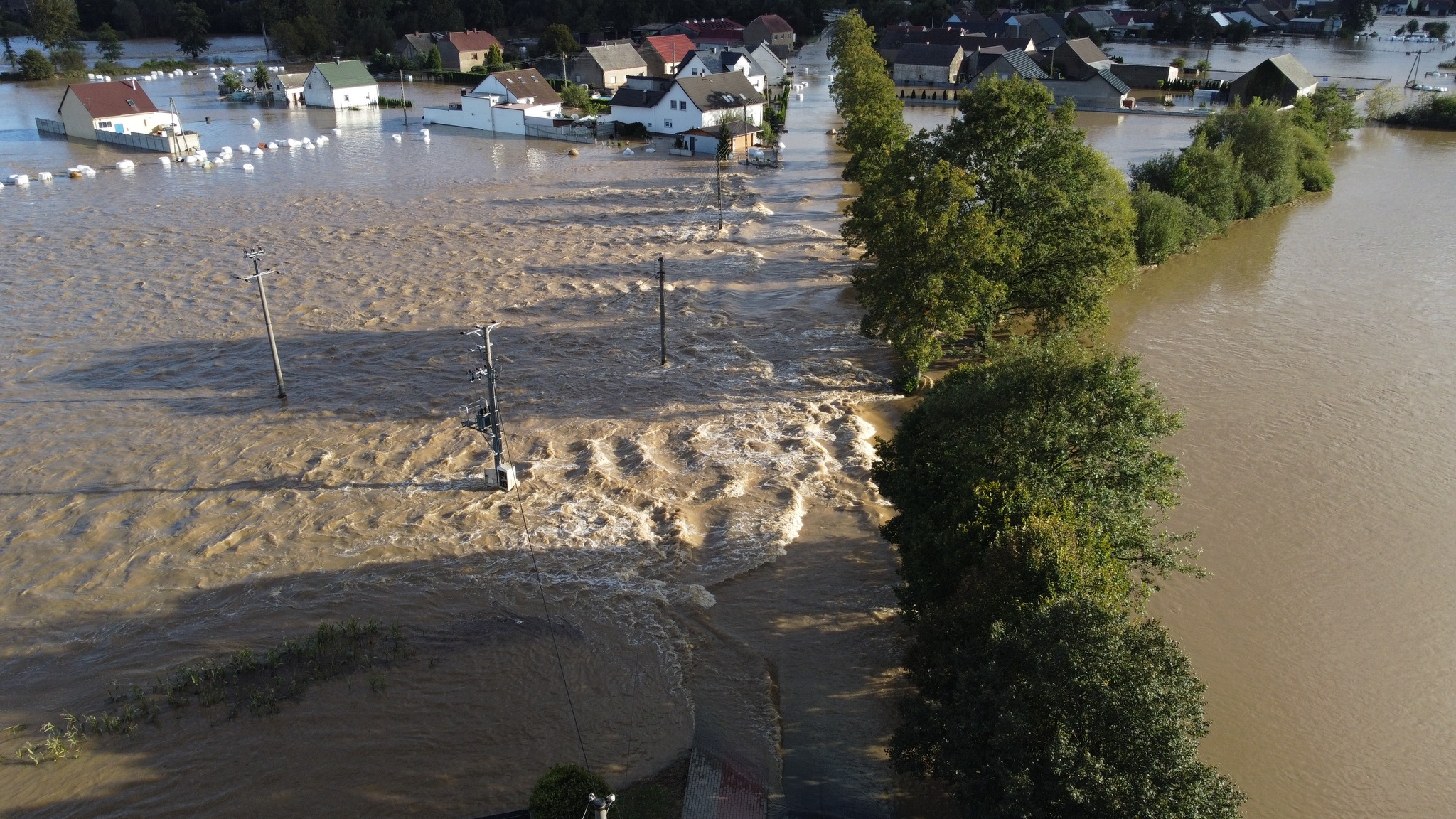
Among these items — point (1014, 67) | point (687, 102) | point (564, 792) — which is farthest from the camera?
point (1014, 67)

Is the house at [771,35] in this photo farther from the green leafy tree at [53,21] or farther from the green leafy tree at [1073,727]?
the green leafy tree at [1073,727]

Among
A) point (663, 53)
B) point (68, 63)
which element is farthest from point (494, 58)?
point (68, 63)

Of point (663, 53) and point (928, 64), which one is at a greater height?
point (663, 53)

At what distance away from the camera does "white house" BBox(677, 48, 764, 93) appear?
214ft

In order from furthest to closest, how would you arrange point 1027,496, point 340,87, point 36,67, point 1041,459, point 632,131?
point 36,67 → point 340,87 → point 632,131 → point 1041,459 → point 1027,496

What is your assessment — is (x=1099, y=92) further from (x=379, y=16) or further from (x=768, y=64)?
(x=379, y=16)

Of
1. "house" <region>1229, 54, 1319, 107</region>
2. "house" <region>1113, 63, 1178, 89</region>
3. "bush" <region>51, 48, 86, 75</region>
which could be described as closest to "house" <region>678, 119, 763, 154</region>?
"house" <region>1229, 54, 1319, 107</region>

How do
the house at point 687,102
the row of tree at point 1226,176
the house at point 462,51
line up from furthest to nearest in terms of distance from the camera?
the house at point 462,51 < the house at point 687,102 < the row of tree at point 1226,176

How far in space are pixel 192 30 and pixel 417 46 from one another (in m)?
25.5

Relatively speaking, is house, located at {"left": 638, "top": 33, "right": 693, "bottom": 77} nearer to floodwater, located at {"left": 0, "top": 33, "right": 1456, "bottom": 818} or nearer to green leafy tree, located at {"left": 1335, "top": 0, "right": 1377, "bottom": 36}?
floodwater, located at {"left": 0, "top": 33, "right": 1456, "bottom": 818}

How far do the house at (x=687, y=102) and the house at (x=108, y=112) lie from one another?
26287 mm

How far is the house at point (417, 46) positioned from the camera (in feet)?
282

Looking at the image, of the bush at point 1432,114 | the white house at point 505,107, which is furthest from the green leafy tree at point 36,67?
the bush at point 1432,114

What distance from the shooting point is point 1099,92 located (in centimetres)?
6606
